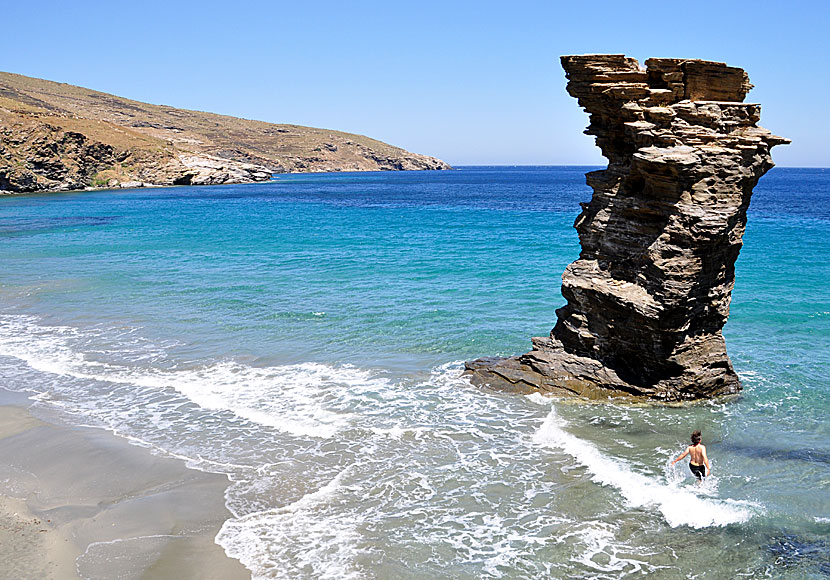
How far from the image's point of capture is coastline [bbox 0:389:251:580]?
9406 millimetres

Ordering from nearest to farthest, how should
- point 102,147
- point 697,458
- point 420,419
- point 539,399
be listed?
point 697,458 → point 420,419 → point 539,399 → point 102,147

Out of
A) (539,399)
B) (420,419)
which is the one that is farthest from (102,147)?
(539,399)

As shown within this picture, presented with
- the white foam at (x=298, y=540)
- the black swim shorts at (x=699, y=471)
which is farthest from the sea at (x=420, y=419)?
the black swim shorts at (x=699, y=471)

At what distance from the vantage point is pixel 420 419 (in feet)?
47.8

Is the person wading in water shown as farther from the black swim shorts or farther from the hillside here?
the hillside

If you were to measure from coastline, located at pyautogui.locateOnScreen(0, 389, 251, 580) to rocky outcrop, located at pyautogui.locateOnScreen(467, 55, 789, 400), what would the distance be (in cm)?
809

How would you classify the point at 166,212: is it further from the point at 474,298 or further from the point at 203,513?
the point at 203,513

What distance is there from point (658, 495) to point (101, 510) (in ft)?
31.4

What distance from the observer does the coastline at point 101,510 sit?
941 centimetres

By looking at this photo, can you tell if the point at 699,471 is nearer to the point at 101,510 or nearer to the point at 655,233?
the point at 655,233

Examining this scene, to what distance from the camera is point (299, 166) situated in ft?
620

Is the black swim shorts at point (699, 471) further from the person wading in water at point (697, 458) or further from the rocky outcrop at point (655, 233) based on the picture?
the rocky outcrop at point (655, 233)

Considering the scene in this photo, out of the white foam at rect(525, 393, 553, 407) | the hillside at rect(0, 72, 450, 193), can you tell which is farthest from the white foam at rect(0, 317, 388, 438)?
the hillside at rect(0, 72, 450, 193)

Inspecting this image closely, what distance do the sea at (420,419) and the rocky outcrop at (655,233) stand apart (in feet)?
3.39
